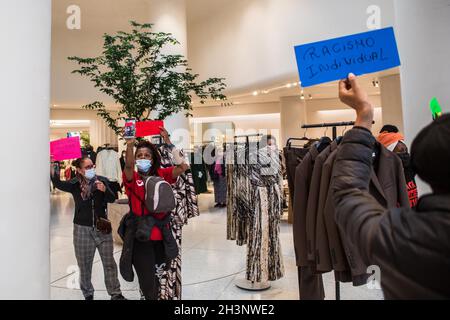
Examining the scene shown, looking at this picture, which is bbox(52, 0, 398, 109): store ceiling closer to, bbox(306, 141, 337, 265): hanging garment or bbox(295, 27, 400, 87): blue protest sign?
bbox(306, 141, 337, 265): hanging garment

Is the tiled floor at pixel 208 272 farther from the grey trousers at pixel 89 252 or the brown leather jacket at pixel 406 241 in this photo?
the brown leather jacket at pixel 406 241

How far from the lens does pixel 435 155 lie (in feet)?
2.42

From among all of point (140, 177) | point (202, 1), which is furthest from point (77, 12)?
point (140, 177)

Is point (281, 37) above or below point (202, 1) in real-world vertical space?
below

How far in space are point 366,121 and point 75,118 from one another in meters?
15.1

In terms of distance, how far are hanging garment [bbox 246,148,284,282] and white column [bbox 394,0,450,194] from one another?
55.8 inches

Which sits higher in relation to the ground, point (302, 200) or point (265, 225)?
point (302, 200)

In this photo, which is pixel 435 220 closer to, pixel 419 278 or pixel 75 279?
pixel 419 278

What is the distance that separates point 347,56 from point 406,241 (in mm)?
862

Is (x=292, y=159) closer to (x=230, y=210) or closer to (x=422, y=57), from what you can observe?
(x=422, y=57)

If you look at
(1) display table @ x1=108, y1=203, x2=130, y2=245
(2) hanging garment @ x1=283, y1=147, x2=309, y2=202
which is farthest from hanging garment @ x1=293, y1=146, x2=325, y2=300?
(1) display table @ x1=108, y1=203, x2=130, y2=245

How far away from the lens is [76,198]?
117 inches

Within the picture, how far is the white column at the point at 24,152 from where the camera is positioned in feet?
4.39

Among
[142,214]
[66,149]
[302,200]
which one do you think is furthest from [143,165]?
[302,200]
